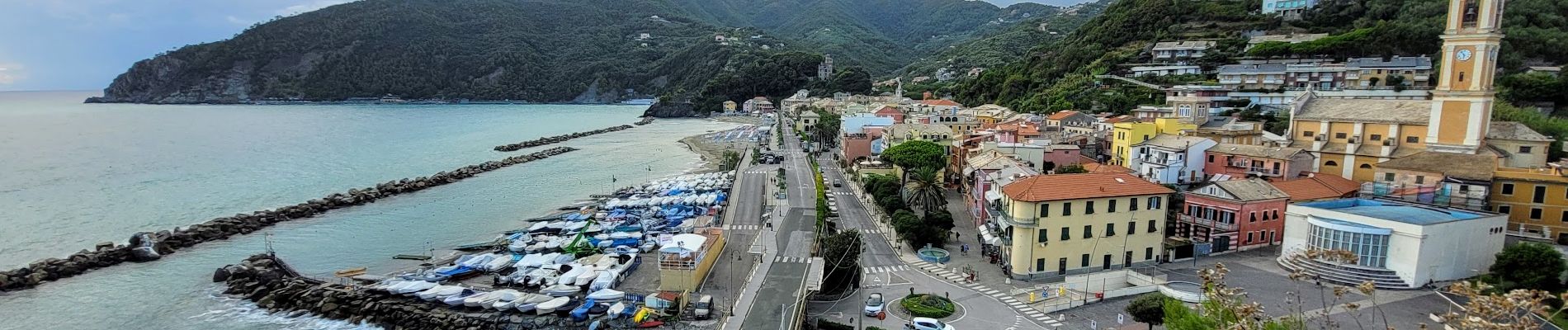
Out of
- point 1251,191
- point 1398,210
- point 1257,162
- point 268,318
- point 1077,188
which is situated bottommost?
point 268,318

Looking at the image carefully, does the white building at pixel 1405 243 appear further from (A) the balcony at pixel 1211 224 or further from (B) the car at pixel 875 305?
(B) the car at pixel 875 305

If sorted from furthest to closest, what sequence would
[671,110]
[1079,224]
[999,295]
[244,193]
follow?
[671,110]
[244,193]
[1079,224]
[999,295]

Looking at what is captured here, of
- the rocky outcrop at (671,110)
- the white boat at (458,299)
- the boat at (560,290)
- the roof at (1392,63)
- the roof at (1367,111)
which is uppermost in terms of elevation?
the roof at (1392,63)

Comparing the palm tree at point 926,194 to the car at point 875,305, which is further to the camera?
the palm tree at point 926,194

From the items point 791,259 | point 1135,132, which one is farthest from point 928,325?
point 1135,132

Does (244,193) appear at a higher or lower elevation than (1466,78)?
lower

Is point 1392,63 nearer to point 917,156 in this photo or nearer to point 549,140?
point 917,156

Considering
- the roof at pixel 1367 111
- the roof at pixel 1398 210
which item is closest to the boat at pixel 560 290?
the roof at pixel 1398 210
